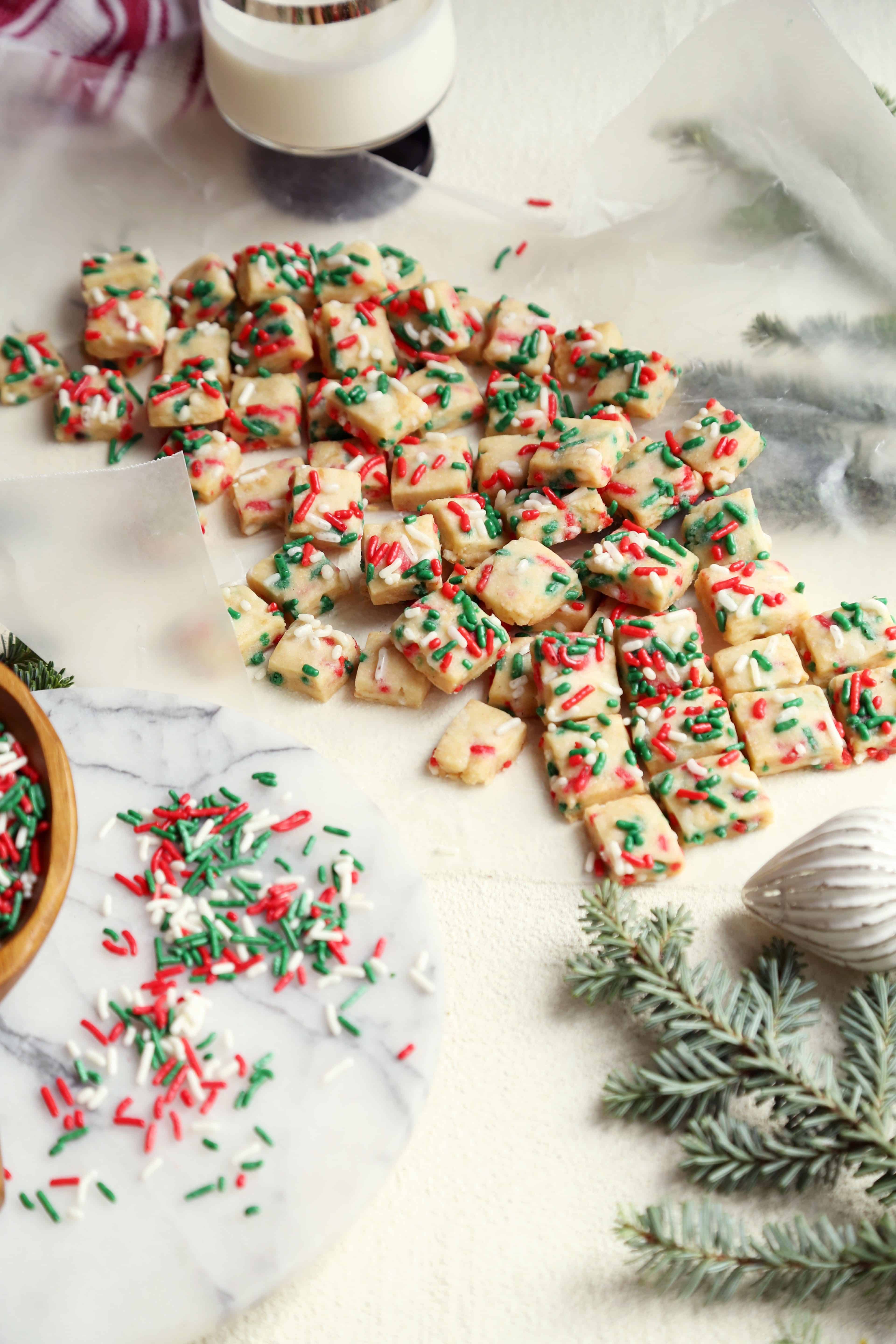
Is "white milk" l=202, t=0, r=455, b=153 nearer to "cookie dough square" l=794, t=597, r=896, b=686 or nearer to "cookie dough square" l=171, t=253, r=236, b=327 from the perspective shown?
"cookie dough square" l=171, t=253, r=236, b=327

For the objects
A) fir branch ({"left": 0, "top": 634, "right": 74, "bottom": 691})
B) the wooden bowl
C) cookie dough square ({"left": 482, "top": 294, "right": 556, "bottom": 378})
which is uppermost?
cookie dough square ({"left": 482, "top": 294, "right": 556, "bottom": 378})

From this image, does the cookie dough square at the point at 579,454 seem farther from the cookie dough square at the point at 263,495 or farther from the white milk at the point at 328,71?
the white milk at the point at 328,71

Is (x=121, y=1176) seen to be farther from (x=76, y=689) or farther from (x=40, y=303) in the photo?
(x=40, y=303)

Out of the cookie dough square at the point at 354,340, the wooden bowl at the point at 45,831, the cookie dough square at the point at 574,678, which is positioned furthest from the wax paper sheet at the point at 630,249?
the wooden bowl at the point at 45,831

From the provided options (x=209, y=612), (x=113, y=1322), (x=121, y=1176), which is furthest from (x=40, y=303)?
(x=113, y=1322)

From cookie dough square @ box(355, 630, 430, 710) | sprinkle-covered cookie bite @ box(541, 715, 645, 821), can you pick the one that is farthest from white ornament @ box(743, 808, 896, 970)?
cookie dough square @ box(355, 630, 430, 710)

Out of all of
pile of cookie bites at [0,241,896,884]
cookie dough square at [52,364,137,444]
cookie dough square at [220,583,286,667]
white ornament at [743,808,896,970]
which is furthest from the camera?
cookie dough square at [52,364,137,444]
